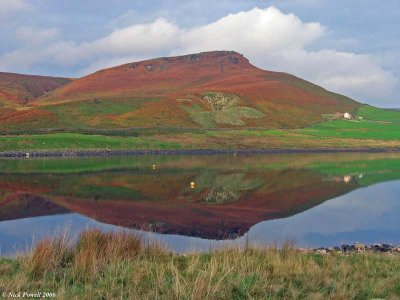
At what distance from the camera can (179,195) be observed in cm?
3328

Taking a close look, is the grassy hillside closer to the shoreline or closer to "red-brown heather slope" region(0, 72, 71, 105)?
the shoreline

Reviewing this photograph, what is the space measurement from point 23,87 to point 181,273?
581ft

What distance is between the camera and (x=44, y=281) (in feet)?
31.3

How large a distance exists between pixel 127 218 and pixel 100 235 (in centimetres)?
1247

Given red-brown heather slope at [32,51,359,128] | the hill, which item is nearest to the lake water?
the hill

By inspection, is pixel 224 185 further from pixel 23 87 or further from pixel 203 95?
pixel 23 87

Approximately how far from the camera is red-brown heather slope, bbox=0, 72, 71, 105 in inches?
5899

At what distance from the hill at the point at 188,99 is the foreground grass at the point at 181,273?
266 feet

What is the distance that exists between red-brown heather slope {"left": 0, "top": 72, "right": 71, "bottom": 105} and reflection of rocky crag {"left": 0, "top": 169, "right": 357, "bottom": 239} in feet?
360

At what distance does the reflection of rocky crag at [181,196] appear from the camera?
2439cm

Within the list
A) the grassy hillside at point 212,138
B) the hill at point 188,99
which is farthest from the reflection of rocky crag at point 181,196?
the hill at point 188,99

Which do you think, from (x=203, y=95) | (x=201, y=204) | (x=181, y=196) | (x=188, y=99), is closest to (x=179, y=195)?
(x=181, y=196)

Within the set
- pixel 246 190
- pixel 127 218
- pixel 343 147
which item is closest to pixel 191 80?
pixel 343 147

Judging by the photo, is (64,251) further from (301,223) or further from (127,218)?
(301,223)
